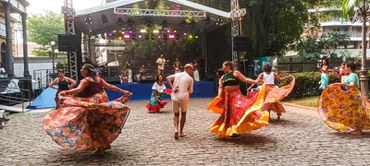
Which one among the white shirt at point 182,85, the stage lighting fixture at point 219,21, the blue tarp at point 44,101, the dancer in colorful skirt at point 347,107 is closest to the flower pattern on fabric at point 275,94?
the dancer in colorful skirt at point 347,107

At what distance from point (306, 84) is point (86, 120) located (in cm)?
1129

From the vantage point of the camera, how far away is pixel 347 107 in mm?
6914

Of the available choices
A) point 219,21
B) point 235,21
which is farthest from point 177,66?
point 235,21

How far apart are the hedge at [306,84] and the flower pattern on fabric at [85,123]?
10023mm

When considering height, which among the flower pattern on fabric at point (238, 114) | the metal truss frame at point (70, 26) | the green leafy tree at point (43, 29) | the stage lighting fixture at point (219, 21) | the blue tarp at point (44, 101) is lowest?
the blue tarp at point (44, 101)

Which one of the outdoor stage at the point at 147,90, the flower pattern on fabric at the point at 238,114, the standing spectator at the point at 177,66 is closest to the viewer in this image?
the flower pattern on fabric at the point at 238,114

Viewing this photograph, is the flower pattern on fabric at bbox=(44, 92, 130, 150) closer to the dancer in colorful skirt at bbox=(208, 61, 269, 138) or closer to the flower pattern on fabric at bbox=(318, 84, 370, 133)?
the dancer in colorful skirt at bbox=(208, 61, 269, 138)

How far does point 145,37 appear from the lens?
2361 centimetres

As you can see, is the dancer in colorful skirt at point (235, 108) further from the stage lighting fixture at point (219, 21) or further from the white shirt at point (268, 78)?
the stage lighting fixture at point (219, 21)

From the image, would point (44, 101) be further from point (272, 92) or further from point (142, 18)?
point (272, 92)

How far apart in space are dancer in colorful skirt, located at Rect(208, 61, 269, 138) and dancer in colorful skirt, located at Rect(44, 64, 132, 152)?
213 cm

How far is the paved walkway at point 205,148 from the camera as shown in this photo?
534 cm

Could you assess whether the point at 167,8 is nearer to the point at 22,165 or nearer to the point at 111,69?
the point at 111,69

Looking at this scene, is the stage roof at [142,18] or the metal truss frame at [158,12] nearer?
the stage roof at [142,18]
